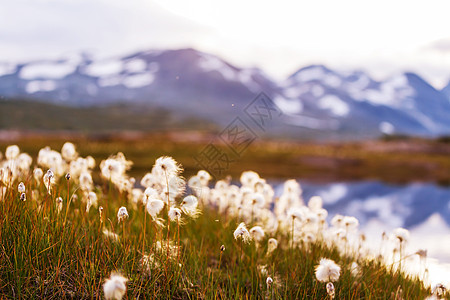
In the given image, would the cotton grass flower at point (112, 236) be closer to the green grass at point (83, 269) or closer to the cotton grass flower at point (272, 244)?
the green grass at point (83, 269)

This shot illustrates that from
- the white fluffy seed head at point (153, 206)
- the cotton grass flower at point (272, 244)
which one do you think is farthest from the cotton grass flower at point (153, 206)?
the cotton grass flower at point (272, 244)

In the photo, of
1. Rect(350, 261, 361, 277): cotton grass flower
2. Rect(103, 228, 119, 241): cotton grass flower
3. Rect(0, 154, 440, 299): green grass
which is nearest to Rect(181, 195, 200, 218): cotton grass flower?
Rect(0, 154, 440, 299): green grass

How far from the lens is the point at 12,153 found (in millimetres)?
7230

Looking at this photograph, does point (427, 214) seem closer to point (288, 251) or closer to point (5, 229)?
point (288, 251)

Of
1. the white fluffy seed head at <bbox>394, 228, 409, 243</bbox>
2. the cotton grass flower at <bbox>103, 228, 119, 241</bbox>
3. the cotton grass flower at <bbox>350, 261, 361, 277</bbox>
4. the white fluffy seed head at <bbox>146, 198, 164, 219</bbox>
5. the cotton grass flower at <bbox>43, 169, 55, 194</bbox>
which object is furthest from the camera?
the cotton grass flower at <bbox>350, 261, 361, 277</bbox>

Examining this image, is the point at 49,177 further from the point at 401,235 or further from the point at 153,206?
the point at 401,235

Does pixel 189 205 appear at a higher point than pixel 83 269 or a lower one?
higher

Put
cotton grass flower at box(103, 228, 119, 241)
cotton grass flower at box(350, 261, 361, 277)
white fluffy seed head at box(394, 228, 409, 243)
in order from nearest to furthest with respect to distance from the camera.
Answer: cotton grass flower at box(103, 228, 119, 241) < white fluffy seed head at box(394, 228, 409, 243) < cotton grass flower at box(350, 261, 361, 277)

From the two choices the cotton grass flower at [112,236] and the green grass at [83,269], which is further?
the cotton grass flower at [112,236]

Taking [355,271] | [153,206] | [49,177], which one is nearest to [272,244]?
[355,271]

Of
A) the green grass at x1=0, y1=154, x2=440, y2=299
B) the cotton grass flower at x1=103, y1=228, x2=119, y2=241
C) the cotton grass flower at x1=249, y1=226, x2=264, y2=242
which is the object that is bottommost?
the green grass at x1=0, y1=154, x2=440, y2=299

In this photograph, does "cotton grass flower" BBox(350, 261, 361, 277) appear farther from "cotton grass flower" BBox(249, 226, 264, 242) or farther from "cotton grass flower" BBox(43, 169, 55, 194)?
"cotton grass flower" BBox(43, 169, 55, 194)

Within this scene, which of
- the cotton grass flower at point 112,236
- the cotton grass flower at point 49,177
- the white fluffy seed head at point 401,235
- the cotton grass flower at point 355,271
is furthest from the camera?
the cotton grass flower at point 355,271

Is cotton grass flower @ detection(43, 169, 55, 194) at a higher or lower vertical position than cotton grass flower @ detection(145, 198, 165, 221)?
higher
